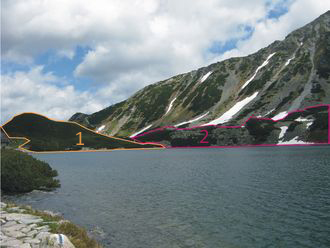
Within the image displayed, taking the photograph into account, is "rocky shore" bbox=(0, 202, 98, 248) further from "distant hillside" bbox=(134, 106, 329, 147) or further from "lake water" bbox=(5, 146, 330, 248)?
"distant hillside" bbox=(134, 106, 329, 147)

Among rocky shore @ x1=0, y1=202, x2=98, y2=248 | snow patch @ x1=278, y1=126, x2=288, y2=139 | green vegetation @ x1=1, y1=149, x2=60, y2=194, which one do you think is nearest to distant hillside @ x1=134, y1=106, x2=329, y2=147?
snow patch @ x1=278, y1=126, x2=288, y2=139

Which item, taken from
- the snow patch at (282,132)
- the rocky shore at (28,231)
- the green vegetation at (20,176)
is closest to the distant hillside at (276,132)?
the snow patch at (282,132)

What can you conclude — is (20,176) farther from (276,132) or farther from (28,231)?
(276,132)

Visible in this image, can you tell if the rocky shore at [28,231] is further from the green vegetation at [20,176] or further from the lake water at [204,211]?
the green vegetation at [20,176]

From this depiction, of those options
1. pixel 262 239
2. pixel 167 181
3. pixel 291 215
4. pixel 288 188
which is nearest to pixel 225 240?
pixel 262 239

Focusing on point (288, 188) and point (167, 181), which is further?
point (167, 181)

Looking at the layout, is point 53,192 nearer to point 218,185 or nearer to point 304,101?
point 218,185

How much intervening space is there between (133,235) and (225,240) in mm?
6489

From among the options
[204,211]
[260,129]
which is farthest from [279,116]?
[204,211]

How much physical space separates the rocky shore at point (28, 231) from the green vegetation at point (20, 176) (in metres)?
15.2

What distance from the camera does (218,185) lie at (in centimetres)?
3981

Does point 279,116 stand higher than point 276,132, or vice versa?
point 279,116

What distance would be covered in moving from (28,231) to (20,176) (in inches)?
936

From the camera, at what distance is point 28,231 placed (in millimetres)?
17531
